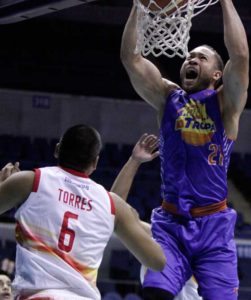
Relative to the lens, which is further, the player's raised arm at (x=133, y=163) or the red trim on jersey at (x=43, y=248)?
the player's raised arm at (x=133, y=163)

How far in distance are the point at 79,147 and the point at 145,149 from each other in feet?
4.73

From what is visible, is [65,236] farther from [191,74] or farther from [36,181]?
[191,74]

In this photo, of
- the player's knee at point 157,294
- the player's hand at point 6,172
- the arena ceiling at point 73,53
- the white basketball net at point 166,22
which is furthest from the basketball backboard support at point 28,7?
the arena ceiling at point 73,53

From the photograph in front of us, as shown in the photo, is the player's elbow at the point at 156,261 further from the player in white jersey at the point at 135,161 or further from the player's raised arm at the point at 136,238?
the player in white jersey at the point at 135,161

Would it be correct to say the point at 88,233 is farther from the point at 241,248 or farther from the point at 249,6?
the point at 249,6

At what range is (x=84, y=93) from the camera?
15297 millimetres

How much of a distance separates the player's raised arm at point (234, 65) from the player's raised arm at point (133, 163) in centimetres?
48

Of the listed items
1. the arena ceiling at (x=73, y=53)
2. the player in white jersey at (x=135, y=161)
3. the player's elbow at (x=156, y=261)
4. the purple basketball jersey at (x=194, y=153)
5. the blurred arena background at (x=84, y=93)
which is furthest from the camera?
the arena ceiling at (x=73, y=53)

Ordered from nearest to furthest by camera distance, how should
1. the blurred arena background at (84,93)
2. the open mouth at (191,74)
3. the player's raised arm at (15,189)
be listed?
the player's raised arm at (15,189) → the open mouth at (191,74) → the blurred arena background at (84,93)

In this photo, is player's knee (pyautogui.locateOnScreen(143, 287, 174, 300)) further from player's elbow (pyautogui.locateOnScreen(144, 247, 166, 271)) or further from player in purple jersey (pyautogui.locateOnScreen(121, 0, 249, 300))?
player's elbow (pyautogui.locateOnScreen(144, 247, 166, 271))

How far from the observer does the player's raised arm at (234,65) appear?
5082 mm

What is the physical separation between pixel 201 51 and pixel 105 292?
20.7ft

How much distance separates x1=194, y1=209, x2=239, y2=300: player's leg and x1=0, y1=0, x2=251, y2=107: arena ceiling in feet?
28.7

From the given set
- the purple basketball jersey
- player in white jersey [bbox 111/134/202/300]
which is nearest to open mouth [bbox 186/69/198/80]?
the purple basketball jersey
